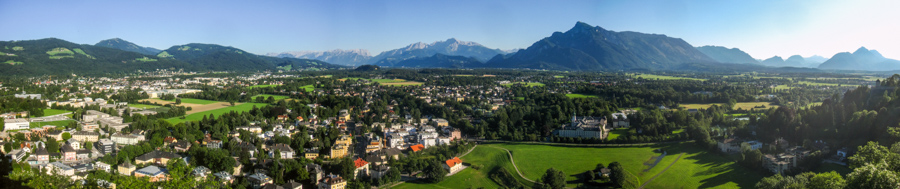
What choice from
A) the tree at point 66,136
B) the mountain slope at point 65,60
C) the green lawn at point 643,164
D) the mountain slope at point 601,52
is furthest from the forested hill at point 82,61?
the green lawn at point 643,164

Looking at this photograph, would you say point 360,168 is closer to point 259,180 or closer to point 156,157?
point 259,180

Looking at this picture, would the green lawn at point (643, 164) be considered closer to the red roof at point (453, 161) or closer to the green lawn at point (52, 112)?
the red roof at point (453, 161)

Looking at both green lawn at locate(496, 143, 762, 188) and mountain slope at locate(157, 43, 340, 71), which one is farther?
mountain slope at locate(157, 43, 340, 71)

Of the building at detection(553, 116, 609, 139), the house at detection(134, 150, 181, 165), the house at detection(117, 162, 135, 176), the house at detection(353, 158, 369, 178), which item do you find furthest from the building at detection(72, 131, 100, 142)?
the building at detection(553, 116, 609, 139)

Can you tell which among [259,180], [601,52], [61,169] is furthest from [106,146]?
[601,52]

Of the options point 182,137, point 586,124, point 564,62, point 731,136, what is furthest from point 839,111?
point 564,62

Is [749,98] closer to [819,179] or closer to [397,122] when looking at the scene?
[397,122]

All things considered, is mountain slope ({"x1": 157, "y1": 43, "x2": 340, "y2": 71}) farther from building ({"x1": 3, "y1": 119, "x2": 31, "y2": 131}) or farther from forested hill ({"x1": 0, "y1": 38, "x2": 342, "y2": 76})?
building ({"x1": 3, "y1": 119, "x2": 31, "y2": 131})
